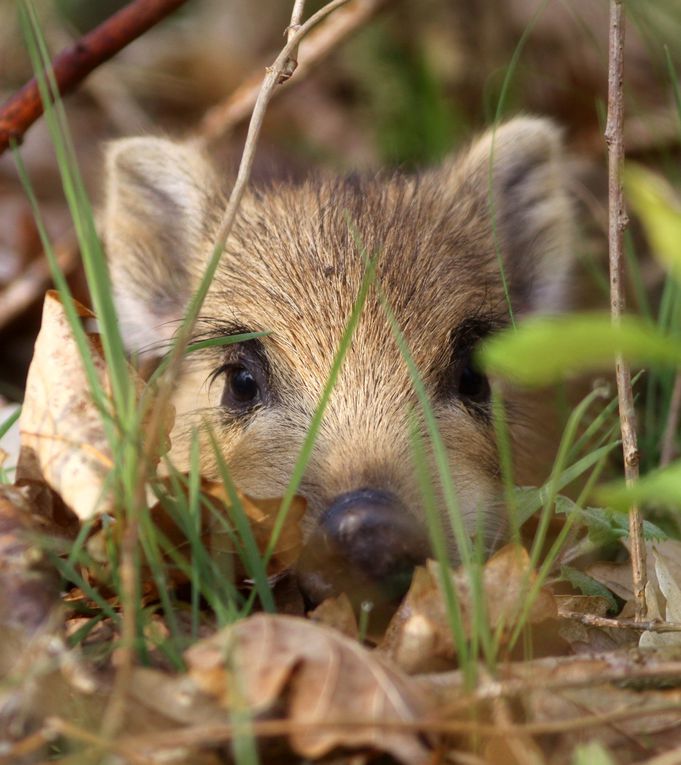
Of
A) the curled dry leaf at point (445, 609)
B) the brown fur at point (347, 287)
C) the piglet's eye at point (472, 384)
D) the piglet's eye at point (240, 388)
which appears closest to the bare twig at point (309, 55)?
the brown fur at point (347, 287)

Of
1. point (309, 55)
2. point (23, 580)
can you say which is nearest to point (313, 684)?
point (23, 580)

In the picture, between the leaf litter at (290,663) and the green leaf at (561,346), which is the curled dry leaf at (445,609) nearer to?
the leaf litter at (290,663)

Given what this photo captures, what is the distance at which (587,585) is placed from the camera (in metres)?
3.32

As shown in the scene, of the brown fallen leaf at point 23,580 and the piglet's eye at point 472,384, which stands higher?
the piglet's eye at point 472,384

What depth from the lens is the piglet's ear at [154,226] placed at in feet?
16.4

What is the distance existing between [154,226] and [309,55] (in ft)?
6.96

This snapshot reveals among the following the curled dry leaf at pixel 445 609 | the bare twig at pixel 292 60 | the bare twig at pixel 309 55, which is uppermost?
the bare twig at pixel 309 55

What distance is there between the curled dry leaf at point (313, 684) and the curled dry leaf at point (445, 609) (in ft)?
0.88

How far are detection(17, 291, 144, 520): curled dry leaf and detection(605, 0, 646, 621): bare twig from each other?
1.51 m

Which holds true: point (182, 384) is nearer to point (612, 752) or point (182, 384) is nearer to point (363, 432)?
point (363, 432)

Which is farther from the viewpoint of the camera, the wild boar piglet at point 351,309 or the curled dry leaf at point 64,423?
the wild boar piglet at point 351,309

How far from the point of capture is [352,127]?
353 inches

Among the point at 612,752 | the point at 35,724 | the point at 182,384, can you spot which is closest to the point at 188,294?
the point at 182,384

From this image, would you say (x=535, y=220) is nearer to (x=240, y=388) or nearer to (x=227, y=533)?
(x=240, y=388)
